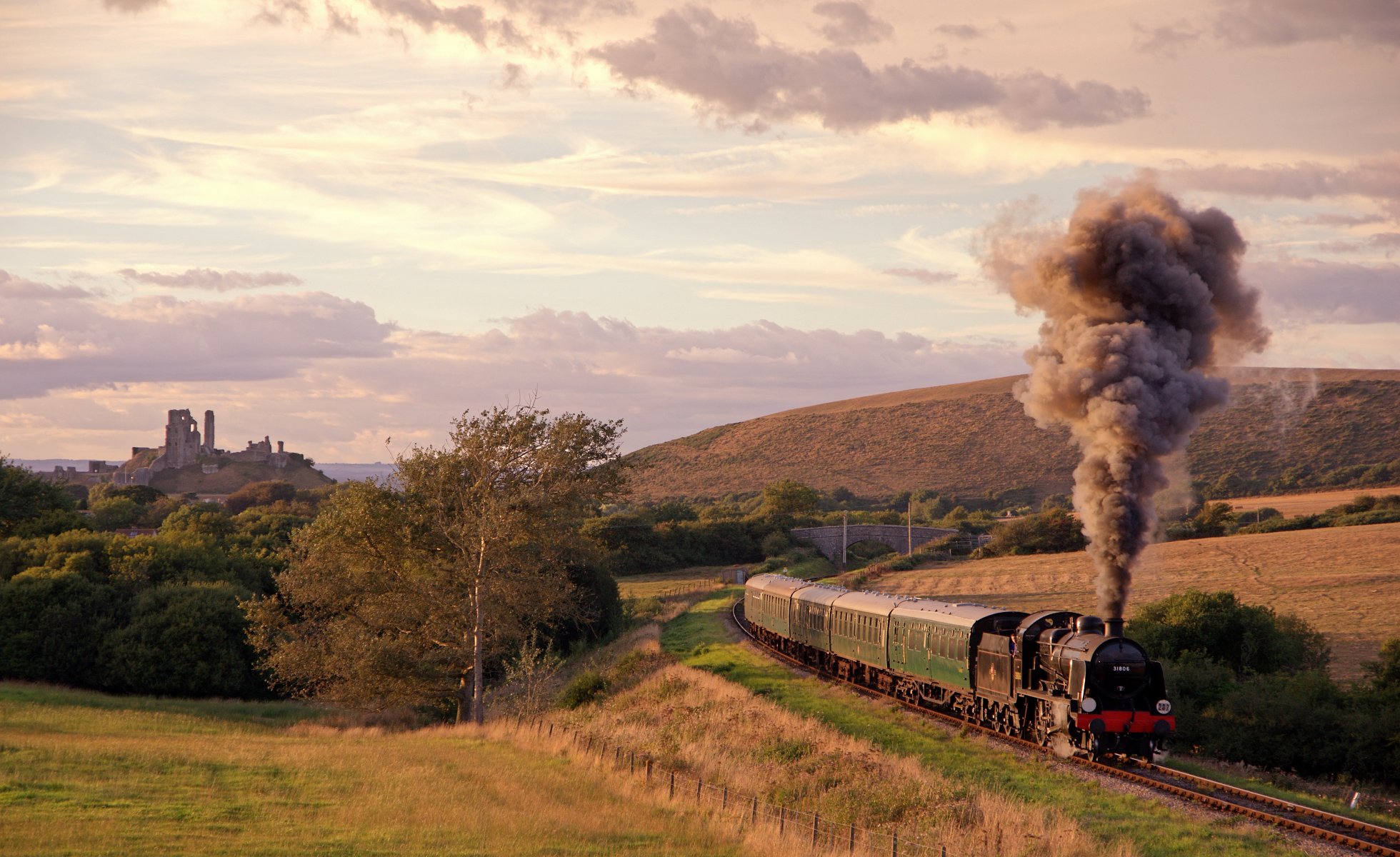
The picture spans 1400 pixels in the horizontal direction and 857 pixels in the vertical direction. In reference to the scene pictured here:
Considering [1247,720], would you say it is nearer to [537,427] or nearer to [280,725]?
[537,427]

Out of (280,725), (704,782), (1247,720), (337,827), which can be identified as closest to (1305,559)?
(1247,720)

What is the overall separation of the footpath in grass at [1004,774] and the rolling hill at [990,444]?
7752 cm

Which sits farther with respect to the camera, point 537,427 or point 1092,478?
point 537,427

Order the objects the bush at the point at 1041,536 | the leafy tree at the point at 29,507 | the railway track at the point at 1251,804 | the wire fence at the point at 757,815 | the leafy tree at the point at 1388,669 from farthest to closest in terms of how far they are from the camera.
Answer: the bush at the point at 1041,536
the leafy tree at the point at 29,507
the leafy tree at the point at 1388,669
the wire fence at the point at 757,815
the railway track at the point at 1251,804

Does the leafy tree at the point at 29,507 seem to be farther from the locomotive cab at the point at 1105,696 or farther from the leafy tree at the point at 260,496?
A: the locomotive cab at the point at 1105,696

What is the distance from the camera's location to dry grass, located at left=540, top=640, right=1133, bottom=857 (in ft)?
60.4

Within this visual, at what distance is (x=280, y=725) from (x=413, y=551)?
8527 mm

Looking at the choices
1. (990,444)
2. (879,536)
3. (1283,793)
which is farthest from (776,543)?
(1283,793)

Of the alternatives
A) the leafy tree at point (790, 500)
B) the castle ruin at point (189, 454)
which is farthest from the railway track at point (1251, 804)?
the castle ruin at point (189, 454)

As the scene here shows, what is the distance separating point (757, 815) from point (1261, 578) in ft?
149

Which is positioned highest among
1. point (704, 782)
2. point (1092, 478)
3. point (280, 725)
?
point (1092, 478)

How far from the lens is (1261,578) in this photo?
2255 inches

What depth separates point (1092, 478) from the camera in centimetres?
2608

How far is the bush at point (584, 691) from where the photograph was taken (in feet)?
138
